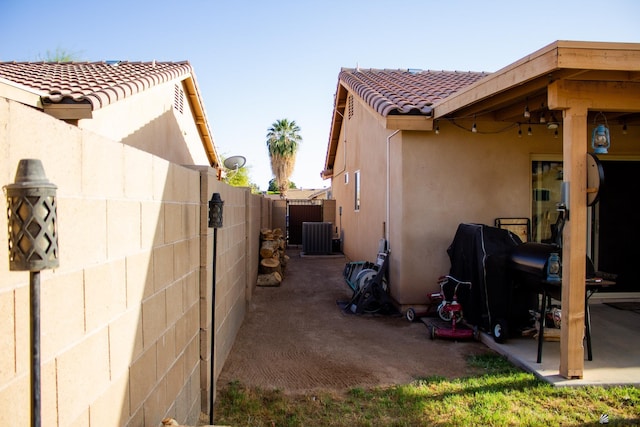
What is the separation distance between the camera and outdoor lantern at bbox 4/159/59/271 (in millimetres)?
1161

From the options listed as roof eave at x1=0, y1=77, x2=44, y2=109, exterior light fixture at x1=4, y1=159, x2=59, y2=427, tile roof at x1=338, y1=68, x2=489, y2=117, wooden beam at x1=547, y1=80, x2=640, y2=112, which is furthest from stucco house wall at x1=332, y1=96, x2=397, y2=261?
exterior light fixture at x1=4, y1=159, x2=59, y2=427

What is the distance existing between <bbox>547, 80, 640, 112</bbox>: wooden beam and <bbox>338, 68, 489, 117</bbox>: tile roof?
272 centimetres

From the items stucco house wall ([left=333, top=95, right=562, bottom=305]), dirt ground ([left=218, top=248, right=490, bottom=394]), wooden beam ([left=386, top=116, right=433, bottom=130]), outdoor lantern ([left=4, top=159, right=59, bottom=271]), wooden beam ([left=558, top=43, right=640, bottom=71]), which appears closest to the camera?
outdoor lantern ([left=4, top=159, right=59, bottom=271])

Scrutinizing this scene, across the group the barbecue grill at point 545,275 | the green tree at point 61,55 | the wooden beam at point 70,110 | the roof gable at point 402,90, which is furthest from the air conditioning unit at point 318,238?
the green tree at point 61,55

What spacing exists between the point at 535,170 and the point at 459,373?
450cm

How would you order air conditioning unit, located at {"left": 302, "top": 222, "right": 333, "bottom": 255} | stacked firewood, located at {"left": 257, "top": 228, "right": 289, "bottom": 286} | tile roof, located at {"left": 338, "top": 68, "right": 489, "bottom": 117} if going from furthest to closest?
air conditioning unit, located at {"left": 302, "top": 222, "right": 333, "bottom": 255}
stacked firewood, located at {"left": 257, "top": 228, "right": 289, "bottom": 286}
tile roof, located at {"left": 338, "top": 68, "right": 489, "bottom": 117}

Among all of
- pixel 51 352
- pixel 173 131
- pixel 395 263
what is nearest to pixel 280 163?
pixel 173 131

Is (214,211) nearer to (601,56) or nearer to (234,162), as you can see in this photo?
(601,56)

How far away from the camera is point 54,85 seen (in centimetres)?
686

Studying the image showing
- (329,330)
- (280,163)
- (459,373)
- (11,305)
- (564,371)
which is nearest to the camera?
(11,305)

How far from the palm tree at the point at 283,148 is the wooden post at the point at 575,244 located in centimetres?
2950

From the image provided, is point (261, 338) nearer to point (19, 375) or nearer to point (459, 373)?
point (459, 373)

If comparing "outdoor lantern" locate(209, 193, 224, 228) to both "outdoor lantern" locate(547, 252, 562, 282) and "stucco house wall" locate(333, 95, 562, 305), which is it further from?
"stucco house wall" locate(333, 95, 562, 305)

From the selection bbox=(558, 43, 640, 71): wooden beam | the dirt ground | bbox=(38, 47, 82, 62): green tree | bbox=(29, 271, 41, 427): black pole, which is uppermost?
bbox=(38, 47, 82, 62): green tree
